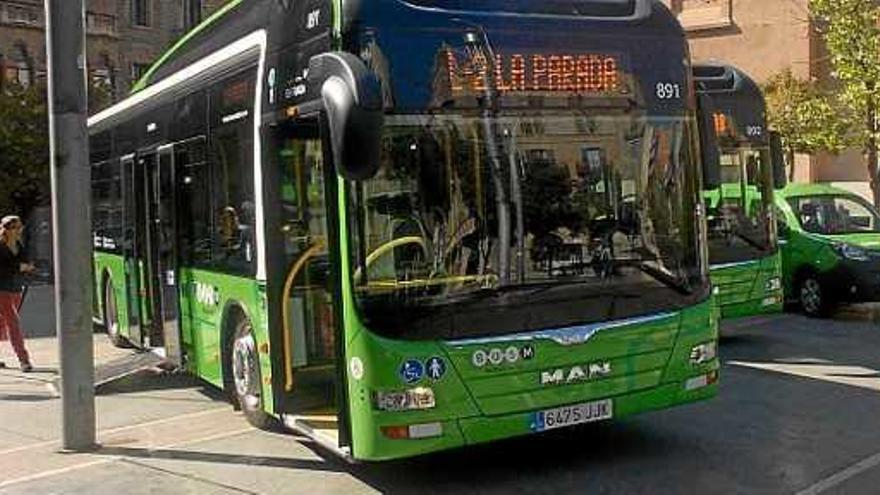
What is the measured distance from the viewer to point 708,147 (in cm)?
740

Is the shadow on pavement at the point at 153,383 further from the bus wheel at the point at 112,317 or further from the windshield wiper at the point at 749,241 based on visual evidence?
the windshield wiper at the point at 749,241

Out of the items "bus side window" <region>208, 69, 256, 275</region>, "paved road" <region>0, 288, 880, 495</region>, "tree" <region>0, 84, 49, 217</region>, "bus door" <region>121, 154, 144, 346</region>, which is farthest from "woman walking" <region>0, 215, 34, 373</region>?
"tree" <region>0, 84, 49, 217</region>

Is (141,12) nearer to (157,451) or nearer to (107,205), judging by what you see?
(107,205)

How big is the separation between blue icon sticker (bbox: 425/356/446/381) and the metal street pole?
10.6 feet

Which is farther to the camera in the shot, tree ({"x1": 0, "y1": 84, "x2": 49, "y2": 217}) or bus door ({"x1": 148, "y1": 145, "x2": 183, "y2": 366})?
tree ({"x1": 0, "y1": 84, "x2": 49, "y2": 217})

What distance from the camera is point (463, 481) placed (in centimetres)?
Answer: 671

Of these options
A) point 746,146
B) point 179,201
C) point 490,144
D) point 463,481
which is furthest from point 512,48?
point 746,146

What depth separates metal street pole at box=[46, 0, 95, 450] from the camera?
7.82 metres

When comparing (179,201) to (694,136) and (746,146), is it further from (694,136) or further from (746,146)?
(746,146)

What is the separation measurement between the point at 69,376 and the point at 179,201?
1994 mm

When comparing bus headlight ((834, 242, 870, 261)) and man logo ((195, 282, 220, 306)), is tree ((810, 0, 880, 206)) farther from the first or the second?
man logo ((195, 282, 220, 306))

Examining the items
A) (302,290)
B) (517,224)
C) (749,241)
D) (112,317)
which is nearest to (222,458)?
(302,290)

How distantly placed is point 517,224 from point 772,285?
699 cm

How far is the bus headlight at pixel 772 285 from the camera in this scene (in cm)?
1214
